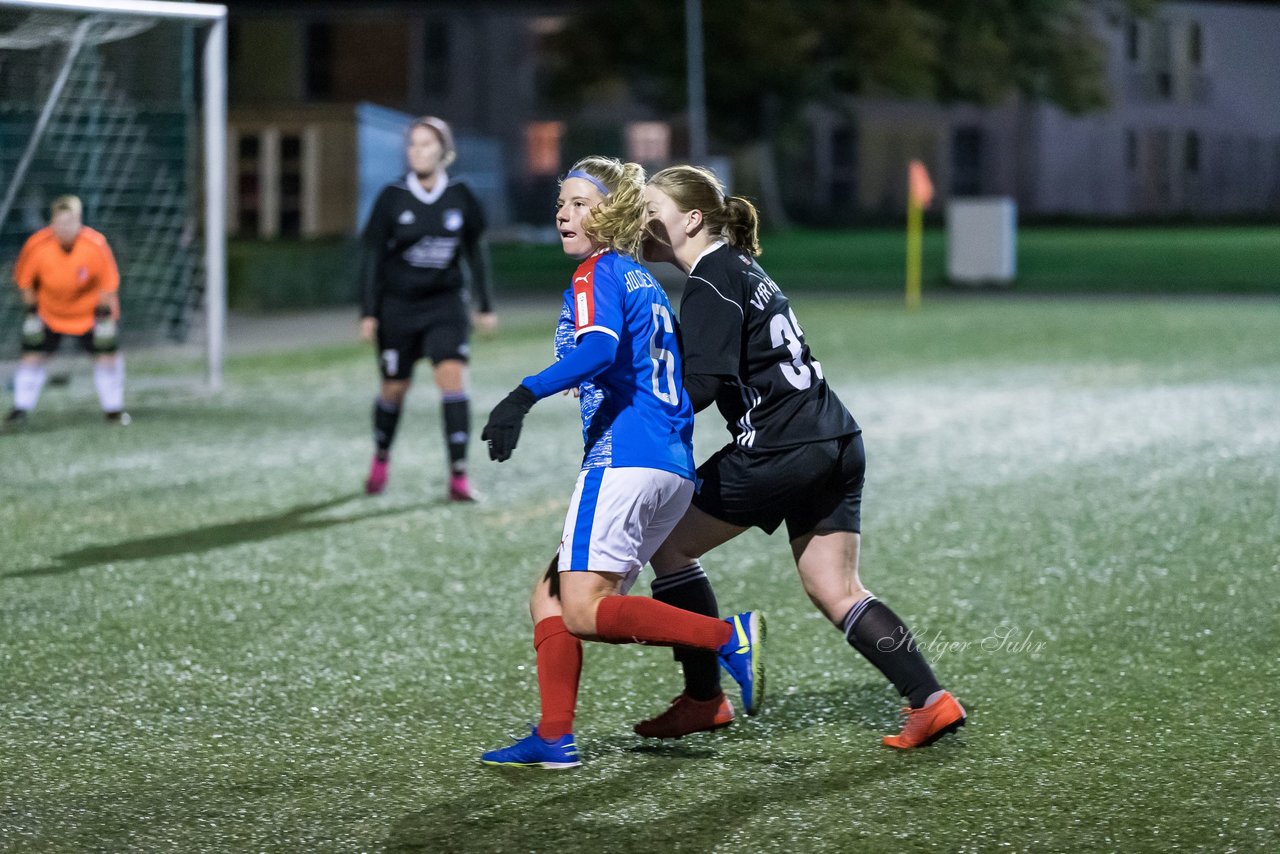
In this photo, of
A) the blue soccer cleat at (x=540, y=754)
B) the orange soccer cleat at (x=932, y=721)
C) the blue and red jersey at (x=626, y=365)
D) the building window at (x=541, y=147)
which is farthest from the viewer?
the building window at (x=541, y=147)

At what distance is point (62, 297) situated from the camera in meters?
12.4

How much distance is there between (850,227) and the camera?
58.9 metres

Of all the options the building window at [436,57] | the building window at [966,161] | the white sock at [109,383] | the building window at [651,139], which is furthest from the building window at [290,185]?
the building window at [966,161]

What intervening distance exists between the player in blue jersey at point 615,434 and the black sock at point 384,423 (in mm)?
4865

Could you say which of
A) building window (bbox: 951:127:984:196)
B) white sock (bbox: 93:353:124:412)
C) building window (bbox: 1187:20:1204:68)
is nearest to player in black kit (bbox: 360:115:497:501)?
white sock (bbox: 93:353:124:412)

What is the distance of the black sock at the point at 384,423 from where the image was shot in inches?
373

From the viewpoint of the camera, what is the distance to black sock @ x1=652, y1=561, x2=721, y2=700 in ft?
16.5

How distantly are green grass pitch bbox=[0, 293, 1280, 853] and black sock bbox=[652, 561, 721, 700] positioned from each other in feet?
0.64

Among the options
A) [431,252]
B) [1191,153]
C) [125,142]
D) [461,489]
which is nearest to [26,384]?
[125,142]

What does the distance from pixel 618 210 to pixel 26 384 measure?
9036 millimetres

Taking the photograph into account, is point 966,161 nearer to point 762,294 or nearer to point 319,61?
point 319,61

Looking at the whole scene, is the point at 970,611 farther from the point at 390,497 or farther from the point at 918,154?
the point at 918,154

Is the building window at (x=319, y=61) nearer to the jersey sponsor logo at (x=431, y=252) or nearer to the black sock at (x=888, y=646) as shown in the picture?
the jersey sponsor logo at (x=431, y=252)

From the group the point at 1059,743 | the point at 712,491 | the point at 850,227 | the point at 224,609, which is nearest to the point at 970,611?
the point at 1059,743
